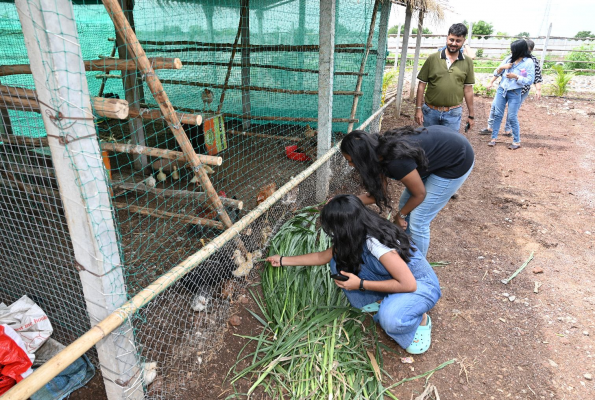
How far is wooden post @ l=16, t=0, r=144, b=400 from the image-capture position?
1.16 m

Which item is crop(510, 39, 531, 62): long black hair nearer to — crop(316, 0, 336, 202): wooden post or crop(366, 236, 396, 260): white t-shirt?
crop(316, 0, 336, 202): wooden post

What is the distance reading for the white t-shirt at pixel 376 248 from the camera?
1.91 metres

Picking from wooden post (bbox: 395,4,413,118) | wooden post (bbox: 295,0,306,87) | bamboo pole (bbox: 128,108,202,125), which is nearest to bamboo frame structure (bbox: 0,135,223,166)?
bamboo pole (bbox: 128,108,202,125)

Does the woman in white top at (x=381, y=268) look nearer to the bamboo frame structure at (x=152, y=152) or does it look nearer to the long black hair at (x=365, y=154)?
the long black hair at (x=365, y=154)

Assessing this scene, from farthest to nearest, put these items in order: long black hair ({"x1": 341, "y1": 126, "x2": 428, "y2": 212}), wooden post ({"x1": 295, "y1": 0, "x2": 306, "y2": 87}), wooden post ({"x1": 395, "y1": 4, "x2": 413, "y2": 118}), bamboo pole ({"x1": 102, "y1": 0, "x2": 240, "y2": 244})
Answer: wooden post ({"x1": 395, "y1": 4, "x2": 413, "y2": 118})
wooden post ({"x1": 295, "y1": 0, "x2": 306, "y2": 87})
long black hair ({"x1": 341, "y1": 126, "x2": 428, "y2": 212})
bamboo pole ({"x1": 102, "y1": 0, "x2": 240, "y2": 244})

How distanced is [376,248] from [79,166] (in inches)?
54.1

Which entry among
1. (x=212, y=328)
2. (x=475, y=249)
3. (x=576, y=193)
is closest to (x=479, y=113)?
(x=576, y=193)

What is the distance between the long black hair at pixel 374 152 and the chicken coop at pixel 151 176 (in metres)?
0.70

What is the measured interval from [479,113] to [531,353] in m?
7.63

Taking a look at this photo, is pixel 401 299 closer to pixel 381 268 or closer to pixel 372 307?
pixel 381 268

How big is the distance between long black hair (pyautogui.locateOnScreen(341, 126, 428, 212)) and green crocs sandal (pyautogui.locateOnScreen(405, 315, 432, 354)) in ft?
2.85

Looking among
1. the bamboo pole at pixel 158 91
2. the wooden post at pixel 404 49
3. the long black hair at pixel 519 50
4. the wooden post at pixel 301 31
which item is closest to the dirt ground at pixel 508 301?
the bamboo pole at pixel 158 91

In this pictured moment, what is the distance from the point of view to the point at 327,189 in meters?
3.89

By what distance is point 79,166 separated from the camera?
1.29 m
